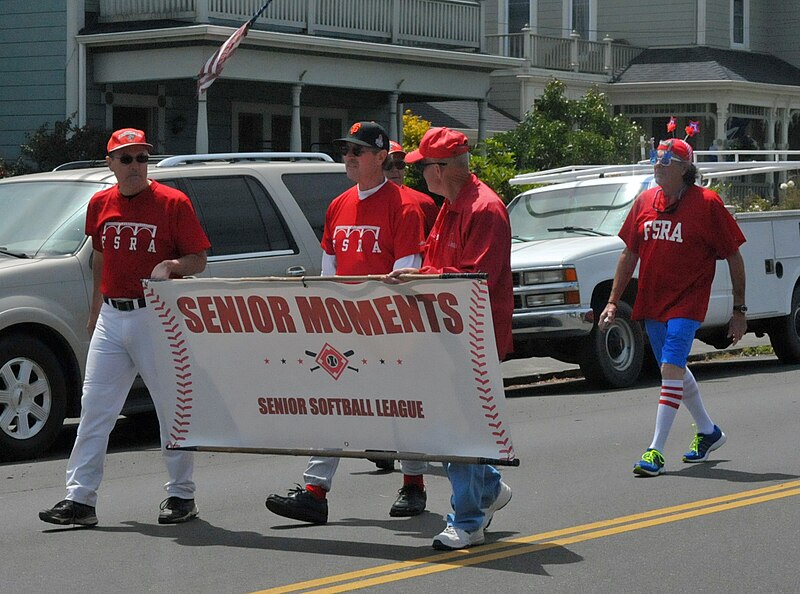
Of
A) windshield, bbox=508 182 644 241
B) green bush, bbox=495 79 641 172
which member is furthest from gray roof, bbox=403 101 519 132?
windshield, bbox=508 182 644 241

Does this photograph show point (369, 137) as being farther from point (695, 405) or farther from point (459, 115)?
point (459, 115)

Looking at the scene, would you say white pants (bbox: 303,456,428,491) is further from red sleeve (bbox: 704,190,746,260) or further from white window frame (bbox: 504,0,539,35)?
white window frame (bbox: 504,0,539,35)

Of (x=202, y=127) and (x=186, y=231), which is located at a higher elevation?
(x=202, y=127)

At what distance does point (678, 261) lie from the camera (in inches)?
350

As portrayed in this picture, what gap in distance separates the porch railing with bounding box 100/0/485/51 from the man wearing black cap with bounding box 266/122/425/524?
1533 centimetres

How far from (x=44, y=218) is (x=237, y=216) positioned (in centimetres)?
138

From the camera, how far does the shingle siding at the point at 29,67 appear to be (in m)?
23.1

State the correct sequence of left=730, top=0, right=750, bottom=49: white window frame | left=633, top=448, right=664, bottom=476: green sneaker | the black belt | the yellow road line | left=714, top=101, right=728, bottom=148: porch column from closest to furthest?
the yellow road line
the black belt
left=633, top=448, right=664, bottom=476: green sneaker
left=714, top=101, right=728, bottom=148: porch column
left=730, top=0, right=750, bottom=49: white window frame

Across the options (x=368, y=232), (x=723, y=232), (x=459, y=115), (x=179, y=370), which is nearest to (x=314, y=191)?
(x=723, y=232)

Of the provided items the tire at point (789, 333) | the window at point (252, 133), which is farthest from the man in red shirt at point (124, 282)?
the window at point (252, 133)

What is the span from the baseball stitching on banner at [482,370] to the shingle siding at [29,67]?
1773 centimetres

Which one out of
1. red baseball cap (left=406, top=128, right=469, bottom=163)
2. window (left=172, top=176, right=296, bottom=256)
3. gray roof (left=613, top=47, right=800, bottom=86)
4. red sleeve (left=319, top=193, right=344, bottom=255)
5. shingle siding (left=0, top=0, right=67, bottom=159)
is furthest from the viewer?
gray roof (left=613, top=47, right=800, bottom=86)

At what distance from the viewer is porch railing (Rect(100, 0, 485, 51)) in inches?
896

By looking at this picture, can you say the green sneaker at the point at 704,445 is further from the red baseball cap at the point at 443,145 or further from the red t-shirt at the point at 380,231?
the red baseball cap at the point at 443,145
